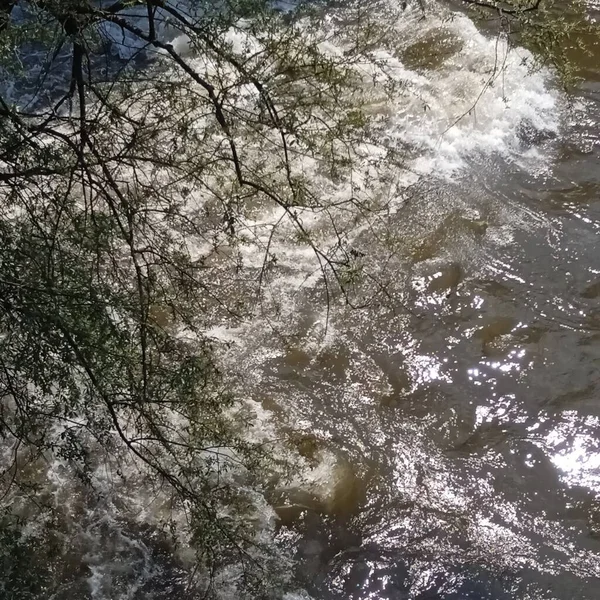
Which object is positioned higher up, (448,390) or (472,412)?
(448,390)

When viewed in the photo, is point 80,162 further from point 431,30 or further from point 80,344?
point 431,30

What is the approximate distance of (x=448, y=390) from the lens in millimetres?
5160

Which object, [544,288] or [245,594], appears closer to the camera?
[245,594]

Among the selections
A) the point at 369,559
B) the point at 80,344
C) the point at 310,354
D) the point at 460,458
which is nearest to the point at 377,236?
the point at 310,354

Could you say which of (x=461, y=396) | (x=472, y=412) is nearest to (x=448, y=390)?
(x=461, y=396)

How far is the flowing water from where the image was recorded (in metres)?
4.36

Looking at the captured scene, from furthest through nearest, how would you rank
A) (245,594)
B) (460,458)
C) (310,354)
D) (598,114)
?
(598,114)
(310,354)
(460,458)
(245,594)

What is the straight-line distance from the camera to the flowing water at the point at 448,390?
4359mm

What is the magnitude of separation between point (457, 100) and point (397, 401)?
144 inches

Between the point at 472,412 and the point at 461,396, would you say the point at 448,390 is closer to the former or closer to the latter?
the point at 461,396

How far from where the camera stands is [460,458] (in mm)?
4840

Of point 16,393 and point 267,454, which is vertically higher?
point 267,454

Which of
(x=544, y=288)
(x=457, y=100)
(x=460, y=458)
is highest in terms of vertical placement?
(x=457, y=100)

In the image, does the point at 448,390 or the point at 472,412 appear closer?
the point at 472,412
